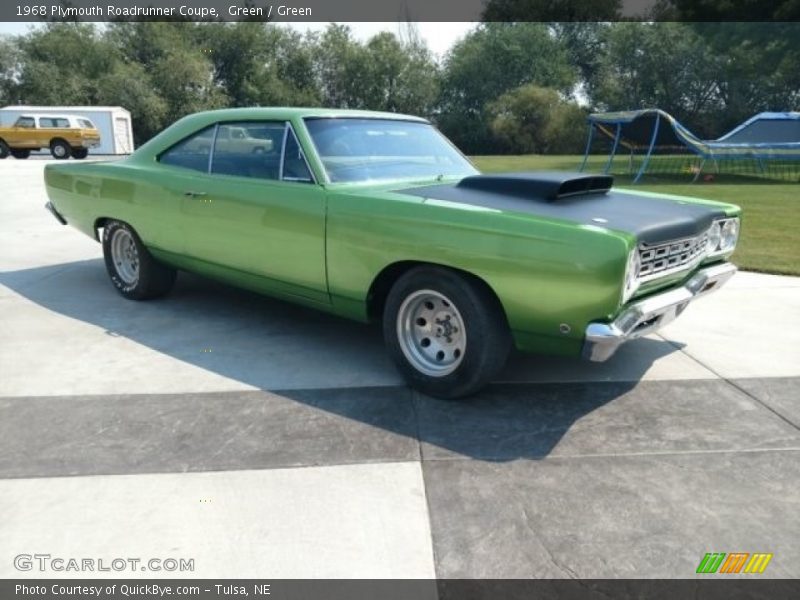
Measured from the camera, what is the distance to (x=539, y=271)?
2.93 m

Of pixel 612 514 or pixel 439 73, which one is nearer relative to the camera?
pixel 612 514

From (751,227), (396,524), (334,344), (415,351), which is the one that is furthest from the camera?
(751,227)

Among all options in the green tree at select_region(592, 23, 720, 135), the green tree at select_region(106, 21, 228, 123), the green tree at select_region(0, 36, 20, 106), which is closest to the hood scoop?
the green tree at select_region(592, 23, 720, 135)

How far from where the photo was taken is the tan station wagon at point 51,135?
25.5m

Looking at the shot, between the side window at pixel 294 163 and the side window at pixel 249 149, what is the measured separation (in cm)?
7

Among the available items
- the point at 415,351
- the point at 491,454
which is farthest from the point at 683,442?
the point at 415,351

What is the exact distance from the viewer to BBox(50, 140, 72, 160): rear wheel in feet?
84.2

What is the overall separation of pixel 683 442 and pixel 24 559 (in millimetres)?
2668

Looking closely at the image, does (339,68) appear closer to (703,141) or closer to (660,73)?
(660,73)

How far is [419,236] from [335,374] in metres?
1.02

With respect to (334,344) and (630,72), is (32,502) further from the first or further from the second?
(630,72)

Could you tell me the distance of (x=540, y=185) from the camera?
134 inches

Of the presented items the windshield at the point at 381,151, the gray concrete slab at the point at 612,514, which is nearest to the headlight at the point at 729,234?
the gray concrete slab at the point at 612,514

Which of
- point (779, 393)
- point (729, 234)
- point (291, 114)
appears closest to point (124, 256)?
point (291, 114)
